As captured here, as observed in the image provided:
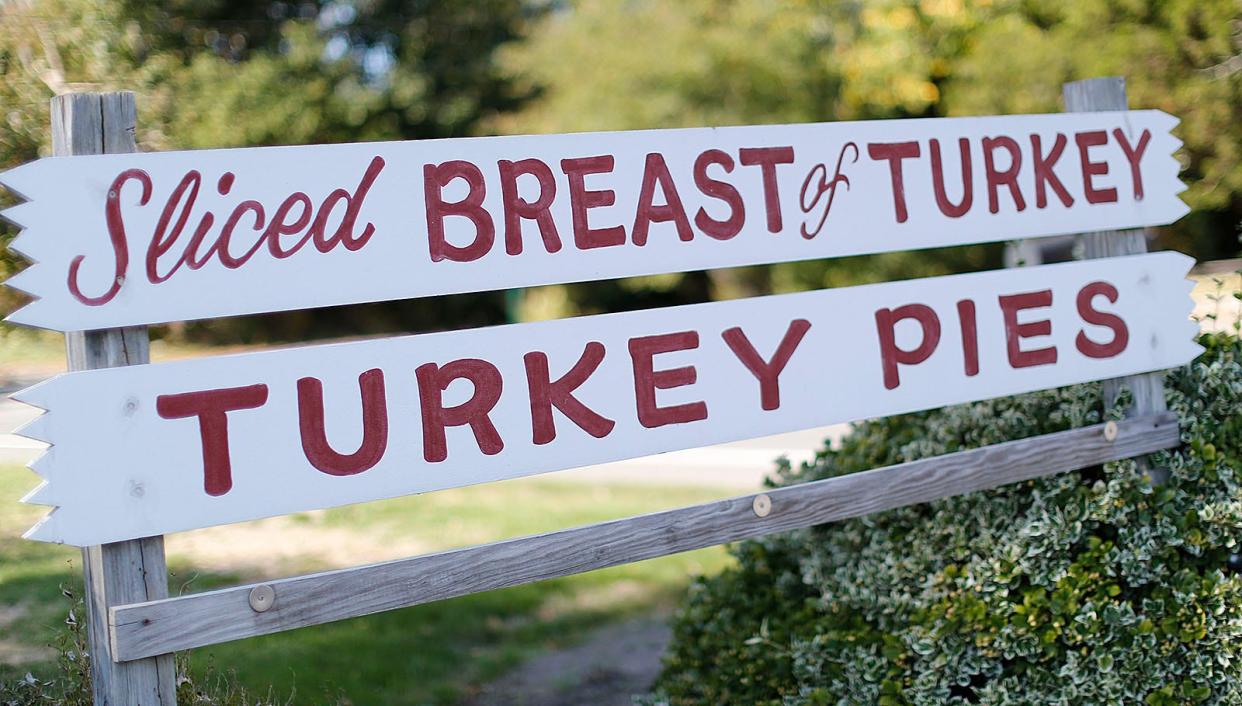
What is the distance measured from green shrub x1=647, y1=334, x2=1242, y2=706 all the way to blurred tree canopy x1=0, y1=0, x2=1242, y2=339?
743cm

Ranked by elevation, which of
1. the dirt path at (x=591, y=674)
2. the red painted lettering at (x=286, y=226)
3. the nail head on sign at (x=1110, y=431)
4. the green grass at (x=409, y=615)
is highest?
the red painted lettering at (x=286, y=226)

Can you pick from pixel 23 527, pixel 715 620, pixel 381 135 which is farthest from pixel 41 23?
pixel 381 135

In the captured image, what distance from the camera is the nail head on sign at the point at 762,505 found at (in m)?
3.10

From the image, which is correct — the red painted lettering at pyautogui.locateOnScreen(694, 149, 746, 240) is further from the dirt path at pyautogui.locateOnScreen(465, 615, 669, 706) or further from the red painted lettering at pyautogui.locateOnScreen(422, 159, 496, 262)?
the dirt path at pyautogui.locateOnScreen(465, 615, 669, 706)

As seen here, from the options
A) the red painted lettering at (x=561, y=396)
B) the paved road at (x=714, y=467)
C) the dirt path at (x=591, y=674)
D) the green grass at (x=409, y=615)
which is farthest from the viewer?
the paved road at (x=714, y=467)

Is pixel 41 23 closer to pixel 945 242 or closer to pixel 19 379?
pixel 19 379

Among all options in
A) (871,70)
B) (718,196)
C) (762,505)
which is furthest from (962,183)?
(871,70)

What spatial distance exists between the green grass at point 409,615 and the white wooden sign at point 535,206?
1535 millimetres

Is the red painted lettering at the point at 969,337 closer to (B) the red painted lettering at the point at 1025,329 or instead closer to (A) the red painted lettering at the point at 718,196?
(B) the red painted lettering at the point at 1025,329

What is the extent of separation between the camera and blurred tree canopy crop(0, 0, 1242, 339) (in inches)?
524

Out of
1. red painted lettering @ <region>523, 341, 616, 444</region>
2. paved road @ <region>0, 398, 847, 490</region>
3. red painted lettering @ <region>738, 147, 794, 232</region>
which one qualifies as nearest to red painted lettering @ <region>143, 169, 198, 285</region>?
red painted lettering @ <region>523, 341, 616, 444</region>

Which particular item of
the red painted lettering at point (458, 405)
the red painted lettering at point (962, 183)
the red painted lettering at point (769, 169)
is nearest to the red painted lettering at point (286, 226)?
the red painted lettering at point (458, 405)

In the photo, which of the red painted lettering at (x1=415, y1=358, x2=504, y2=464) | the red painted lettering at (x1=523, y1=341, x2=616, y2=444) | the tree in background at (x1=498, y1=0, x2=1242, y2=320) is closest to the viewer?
the red painted lettering at (x1=415, y1=358, x2=504, y2=464)

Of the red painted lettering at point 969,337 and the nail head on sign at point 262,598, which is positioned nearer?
the nail head on sign at point 262,598
